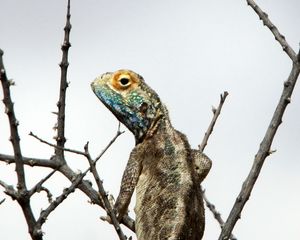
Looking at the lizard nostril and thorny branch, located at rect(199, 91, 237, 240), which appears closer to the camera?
thorny branch, located at rect(199, 91, 237, 240)

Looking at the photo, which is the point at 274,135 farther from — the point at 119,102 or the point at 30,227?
the point at 119,102

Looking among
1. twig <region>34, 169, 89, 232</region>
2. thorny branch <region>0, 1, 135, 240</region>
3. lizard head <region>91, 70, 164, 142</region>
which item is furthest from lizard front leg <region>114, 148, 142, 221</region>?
twig <region>34, 169, 89, 232</region>

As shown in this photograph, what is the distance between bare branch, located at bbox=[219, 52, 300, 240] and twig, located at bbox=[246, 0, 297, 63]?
48cm

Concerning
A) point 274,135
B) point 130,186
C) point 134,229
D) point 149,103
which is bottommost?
point 274,135

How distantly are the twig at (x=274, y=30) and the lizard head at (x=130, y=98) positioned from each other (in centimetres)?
289

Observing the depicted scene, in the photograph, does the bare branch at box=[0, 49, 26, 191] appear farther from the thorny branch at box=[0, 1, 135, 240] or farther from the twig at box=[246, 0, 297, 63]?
the twig at box=[246, 0, 297, 63]

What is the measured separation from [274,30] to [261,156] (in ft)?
6.85

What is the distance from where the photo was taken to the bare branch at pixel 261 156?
28.9 ft

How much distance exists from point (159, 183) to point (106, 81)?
249 centimetres

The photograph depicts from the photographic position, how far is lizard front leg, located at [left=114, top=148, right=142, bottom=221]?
11797 millimetres

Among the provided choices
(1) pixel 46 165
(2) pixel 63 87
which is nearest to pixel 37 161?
(1) pixel 46 165

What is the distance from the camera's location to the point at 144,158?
40.4ft

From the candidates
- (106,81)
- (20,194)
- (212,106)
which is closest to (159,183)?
(212,106)

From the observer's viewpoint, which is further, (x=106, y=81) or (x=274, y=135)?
(x=106, y=81)
